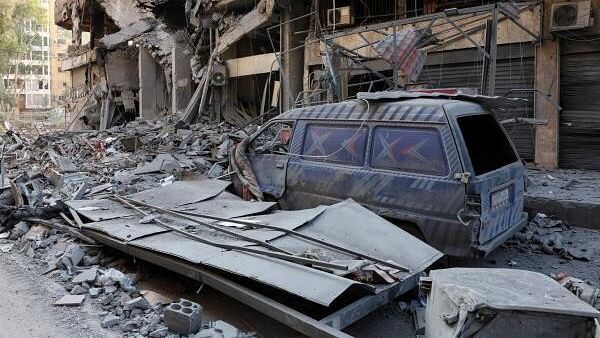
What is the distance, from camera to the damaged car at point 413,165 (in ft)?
15.9

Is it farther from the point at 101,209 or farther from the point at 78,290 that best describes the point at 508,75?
the point at 78,290

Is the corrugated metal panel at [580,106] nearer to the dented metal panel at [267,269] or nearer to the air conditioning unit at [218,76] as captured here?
the dented metal panel at [267,269]

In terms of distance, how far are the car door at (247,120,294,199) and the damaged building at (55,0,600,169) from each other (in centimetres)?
256

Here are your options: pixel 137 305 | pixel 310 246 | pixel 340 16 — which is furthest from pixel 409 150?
pixel 340 16

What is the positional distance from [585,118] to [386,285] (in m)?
8.39

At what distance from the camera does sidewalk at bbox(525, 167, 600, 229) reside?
7410mm

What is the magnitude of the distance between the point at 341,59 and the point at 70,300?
9.01 m

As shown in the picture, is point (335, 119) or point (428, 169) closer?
point (428, 169)

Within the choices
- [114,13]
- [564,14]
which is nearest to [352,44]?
[564,14]

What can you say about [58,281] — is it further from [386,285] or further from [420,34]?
[420,34]

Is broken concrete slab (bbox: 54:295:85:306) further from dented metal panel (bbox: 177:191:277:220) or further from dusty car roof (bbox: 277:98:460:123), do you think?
dusty car roof (bbox: 277:98:460:123)

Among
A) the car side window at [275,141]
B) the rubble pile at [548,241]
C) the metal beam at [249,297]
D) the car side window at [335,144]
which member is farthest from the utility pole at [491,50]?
the metal beam at [249,297]

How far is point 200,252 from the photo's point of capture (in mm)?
4727

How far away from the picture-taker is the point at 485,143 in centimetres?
575
